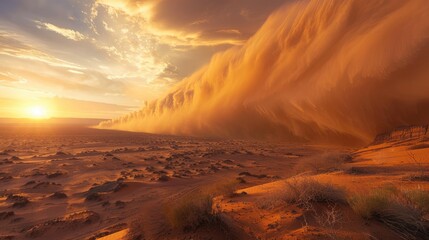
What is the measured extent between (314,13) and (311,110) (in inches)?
358

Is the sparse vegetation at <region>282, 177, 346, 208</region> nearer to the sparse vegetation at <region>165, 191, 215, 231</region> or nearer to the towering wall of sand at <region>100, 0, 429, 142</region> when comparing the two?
the sparse vegetation at <region>165, 191, 215, 231</region>

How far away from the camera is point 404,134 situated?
753 inches

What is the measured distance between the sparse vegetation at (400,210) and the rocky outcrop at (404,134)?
48.7ft

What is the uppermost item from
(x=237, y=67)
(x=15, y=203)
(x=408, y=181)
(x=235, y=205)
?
(x=237, y=67)

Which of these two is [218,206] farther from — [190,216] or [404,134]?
[404,134]

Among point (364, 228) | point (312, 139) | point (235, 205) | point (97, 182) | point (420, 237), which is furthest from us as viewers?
point (312, 139)

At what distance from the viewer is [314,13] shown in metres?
25.8

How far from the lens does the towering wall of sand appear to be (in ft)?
56.3

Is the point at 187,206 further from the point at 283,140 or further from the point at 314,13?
the point at 283,140

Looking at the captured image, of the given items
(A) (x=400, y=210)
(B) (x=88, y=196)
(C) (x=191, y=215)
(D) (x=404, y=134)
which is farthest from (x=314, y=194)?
(D) (x=404, y=134)

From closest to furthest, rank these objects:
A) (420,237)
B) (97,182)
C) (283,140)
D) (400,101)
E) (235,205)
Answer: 1. (420,237)
2. (235,205)
3. (97,182)
4. (400,101)
5. (283,140)

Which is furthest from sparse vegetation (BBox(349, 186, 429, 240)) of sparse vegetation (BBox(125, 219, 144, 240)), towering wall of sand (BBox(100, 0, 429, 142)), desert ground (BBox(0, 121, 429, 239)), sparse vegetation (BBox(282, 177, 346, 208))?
towering wall of sand (BBox(100, 0, 429, 142))

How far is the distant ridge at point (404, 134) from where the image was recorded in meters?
17.5

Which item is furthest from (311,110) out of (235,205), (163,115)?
(163,115)
